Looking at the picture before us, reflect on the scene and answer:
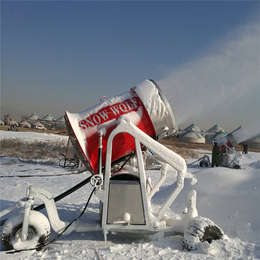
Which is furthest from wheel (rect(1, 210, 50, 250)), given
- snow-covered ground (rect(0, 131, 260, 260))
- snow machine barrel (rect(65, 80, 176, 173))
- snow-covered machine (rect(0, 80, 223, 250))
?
snow machine barrel (rect(65, 80, 176, 173))

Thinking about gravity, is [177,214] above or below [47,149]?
below

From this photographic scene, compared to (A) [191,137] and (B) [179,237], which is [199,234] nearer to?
(B) [179,237]

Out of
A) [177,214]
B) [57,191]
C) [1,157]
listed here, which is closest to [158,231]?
[177,214]

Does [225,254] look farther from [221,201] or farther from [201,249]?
[221,201]

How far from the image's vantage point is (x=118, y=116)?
4.00 meters

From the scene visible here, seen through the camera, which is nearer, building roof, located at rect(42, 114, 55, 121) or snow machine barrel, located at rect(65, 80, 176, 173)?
snow machine barrel, located at rect(65, 80, 176, 173)

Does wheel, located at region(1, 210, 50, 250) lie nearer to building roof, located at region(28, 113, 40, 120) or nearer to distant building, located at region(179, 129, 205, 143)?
distant building, located at region(179, 129, 205, 143)

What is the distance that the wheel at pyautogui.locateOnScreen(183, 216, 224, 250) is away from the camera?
12.0 feet

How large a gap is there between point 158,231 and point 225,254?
100 cm

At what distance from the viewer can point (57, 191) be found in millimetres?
7949

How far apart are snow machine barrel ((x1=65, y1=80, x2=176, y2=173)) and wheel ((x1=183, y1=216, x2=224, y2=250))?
142 cm

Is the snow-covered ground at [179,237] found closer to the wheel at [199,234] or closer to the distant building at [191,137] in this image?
the wheel at [199,234]

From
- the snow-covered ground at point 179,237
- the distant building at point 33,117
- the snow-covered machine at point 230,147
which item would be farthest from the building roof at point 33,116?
the snow-covered ground at point 179,237

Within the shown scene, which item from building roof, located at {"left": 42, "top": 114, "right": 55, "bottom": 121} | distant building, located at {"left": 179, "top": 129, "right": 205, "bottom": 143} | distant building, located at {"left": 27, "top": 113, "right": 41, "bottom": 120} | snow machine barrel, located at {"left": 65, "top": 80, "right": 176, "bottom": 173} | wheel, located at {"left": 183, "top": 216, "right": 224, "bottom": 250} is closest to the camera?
wheel, located at {"left": 183, "top": 216, "right": 224, "bottom": 250}
